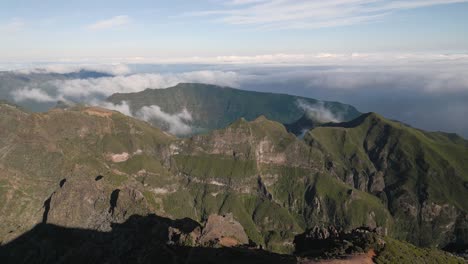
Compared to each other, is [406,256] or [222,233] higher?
[406,256]

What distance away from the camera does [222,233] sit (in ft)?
459

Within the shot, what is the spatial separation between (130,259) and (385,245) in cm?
7307

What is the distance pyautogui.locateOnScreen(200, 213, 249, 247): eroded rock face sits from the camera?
129500 mm

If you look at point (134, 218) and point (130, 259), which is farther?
point (134, 218)

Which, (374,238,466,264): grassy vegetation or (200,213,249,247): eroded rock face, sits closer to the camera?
(374,238,466,264): grassy vegetation

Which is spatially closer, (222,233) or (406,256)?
(406,256)

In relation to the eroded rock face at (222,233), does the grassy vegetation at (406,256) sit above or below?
above

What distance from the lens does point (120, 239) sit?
149000mm

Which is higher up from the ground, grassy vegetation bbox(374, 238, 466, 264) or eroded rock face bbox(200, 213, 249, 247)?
grassy vegetation bbox(374, 238, 466, 264)

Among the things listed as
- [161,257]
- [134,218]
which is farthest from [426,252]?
[134,218]

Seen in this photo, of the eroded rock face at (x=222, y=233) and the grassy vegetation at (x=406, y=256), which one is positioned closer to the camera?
the grassy vegetation at (x=406, y=256)

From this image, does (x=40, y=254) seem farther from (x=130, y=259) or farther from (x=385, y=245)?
(x=385, y=245)

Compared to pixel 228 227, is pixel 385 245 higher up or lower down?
higher up

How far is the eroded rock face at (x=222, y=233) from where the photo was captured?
129500mm
